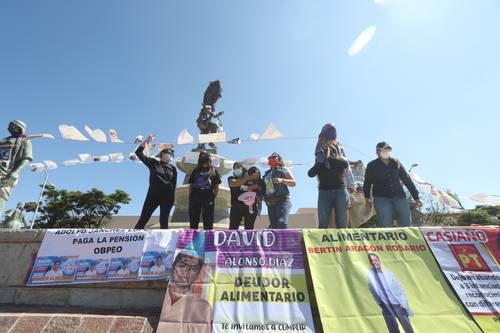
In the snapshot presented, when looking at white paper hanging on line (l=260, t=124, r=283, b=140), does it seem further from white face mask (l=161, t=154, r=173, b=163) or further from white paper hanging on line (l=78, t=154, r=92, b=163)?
white paper hanging on line (l=78, t=154, r=92, b=163)

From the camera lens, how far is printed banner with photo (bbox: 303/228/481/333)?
2.51 metres

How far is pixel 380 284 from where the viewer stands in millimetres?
2818

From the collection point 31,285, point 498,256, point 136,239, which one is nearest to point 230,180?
point 136,239

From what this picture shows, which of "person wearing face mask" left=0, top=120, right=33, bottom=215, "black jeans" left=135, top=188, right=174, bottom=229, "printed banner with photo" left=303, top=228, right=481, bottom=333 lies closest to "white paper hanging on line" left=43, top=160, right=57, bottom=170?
"person wearing face mask" left=0, top=120, right=33, bottom=215

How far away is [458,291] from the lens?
2.77 meters

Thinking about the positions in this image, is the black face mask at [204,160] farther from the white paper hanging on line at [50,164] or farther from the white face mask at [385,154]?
the white paper hanging on line at [50,164]

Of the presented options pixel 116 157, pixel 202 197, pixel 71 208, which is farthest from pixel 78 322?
pixel 71 208

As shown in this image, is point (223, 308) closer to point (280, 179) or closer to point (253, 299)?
point (253, 299)

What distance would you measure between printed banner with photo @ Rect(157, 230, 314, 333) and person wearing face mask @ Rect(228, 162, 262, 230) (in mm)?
1329

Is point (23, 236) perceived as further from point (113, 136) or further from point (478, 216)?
point (478, 216)

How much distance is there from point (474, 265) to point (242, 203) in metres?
3.30

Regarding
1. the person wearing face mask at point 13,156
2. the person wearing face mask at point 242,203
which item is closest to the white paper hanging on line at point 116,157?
the person wearing face mask at point 13,156

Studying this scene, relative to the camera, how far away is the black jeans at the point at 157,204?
4.56 meters

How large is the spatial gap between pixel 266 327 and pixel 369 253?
1.50 metres
